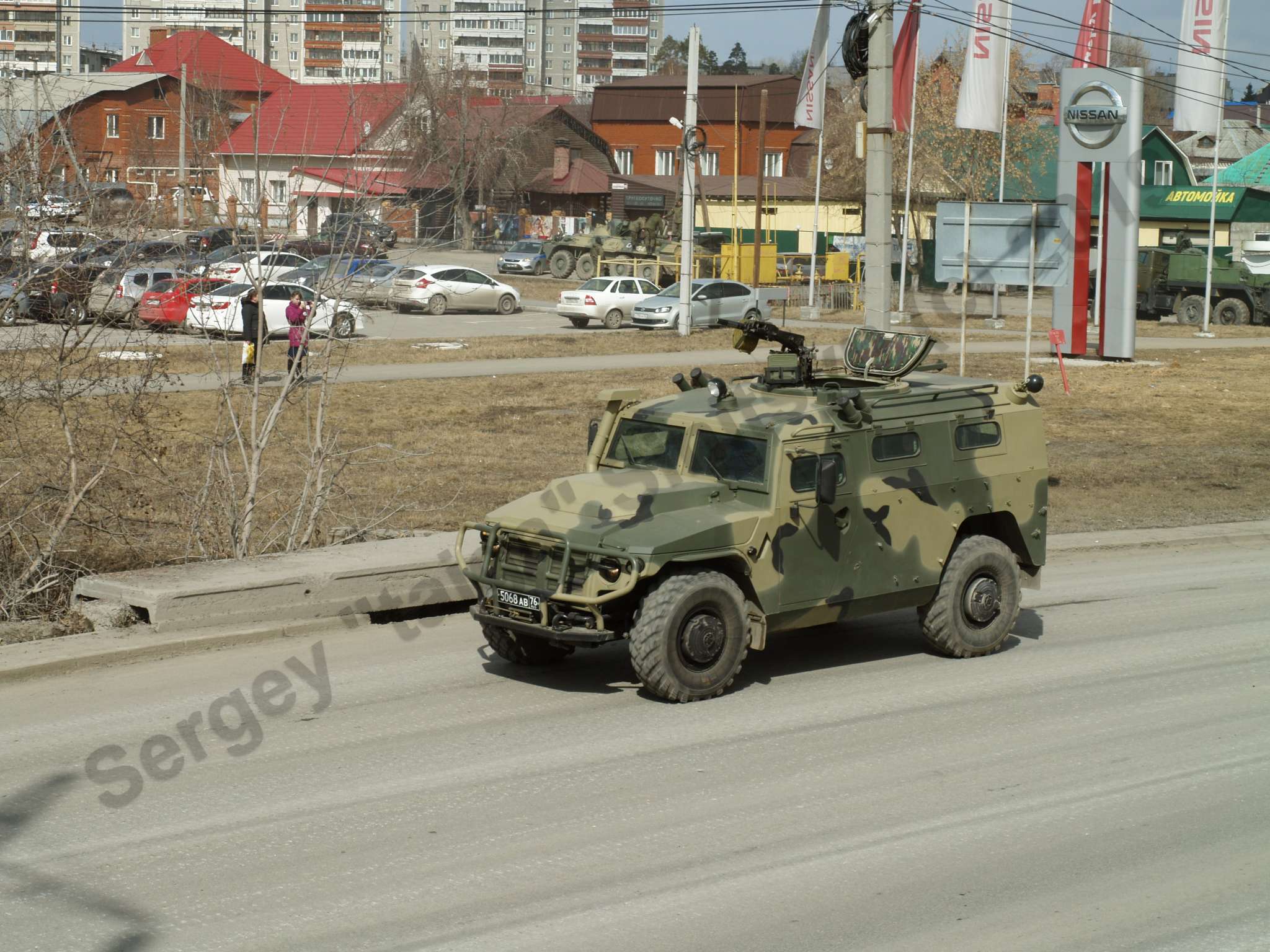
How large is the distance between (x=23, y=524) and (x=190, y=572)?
65.5 inches

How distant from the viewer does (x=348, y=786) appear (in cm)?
768

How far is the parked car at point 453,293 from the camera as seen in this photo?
4294cm

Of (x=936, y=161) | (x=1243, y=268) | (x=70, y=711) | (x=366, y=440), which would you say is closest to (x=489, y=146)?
(x=936, y=161)

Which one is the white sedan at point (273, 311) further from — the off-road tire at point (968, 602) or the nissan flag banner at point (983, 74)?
the nissan flag banner at point (983, 74)

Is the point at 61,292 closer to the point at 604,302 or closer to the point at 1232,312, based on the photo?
the point at 604,302

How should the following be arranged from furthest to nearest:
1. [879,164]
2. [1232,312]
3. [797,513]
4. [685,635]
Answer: [1232,312] < [879,164] < [797,513] < [685,635]

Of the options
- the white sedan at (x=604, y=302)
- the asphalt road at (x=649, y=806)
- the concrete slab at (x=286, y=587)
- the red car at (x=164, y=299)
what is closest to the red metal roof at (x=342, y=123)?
the red car at (x=164, y=299)

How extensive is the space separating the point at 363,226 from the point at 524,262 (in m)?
51.9

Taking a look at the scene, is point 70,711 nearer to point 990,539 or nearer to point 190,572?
point 190,572

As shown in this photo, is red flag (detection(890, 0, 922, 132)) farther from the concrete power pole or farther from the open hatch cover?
the open hatch cover

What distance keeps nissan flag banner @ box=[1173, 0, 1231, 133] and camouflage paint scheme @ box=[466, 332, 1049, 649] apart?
93.3 feet

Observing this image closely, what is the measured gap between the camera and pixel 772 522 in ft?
30.4

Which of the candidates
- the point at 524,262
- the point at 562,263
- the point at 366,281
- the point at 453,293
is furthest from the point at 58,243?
the point at 524,262

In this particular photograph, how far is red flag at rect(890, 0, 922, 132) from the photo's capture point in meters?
27.1
